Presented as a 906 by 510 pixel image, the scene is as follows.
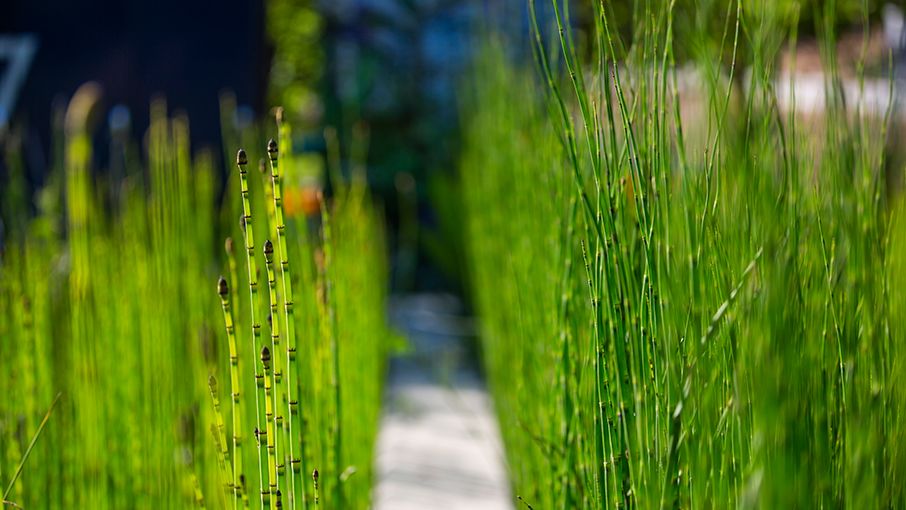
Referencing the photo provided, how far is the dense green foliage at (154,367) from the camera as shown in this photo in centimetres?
113

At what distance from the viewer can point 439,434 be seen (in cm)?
282

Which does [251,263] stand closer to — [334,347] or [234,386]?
[234,386]

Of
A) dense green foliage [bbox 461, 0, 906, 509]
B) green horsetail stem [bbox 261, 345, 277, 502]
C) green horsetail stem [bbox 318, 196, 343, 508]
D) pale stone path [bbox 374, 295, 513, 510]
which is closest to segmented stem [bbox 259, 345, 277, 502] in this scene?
green horsetail stem [bbox 261, 345, 277, 502]

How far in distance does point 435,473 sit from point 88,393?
1339 millimetres

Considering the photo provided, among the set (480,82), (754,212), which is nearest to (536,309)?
(754,212)

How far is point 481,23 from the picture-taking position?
2.17 metres

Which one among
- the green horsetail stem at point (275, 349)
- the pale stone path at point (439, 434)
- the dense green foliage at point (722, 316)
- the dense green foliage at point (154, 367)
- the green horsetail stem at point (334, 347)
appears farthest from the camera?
the pale stone path at point (439, 434)

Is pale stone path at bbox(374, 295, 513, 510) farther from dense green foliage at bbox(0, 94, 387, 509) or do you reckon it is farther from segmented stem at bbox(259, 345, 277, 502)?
segmented stem at bbox(259, 345, 277, 502)

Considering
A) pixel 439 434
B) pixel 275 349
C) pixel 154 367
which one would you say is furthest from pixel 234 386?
pixel 439 434

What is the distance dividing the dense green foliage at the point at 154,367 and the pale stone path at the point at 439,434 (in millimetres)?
357

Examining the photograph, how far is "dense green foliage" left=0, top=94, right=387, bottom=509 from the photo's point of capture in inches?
44.5

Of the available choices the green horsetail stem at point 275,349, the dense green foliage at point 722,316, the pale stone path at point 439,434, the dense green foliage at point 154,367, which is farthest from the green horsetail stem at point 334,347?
the pale stone path at point 439,434

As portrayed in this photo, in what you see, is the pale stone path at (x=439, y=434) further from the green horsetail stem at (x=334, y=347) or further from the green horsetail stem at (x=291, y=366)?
the green horsetail stem at (x=291, y=366)

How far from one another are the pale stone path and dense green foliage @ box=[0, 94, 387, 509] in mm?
357
